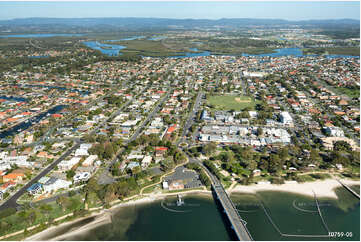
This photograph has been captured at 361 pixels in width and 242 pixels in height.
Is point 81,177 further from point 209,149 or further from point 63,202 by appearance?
point 209,149

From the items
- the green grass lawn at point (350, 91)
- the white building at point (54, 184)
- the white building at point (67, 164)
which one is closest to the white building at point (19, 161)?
the white building at point (67, 164)

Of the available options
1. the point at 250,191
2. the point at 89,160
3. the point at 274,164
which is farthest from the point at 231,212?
the point at 89,160

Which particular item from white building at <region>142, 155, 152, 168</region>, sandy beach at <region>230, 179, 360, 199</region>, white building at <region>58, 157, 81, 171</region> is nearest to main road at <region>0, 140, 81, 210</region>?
white building at <region>58, 157, 81, 171</region>

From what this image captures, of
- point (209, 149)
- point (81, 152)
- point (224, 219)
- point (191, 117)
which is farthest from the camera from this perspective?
point (191, 117)

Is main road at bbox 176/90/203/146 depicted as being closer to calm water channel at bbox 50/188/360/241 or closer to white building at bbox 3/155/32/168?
calm water channel at bbox 50/188/360/241

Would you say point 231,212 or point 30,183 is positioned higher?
point 30,183

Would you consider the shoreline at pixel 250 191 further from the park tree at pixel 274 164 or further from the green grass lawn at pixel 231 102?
the green grass lawn at pixel 231 102

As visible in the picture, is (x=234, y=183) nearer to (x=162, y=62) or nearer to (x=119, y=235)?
(x=119, y=235)
